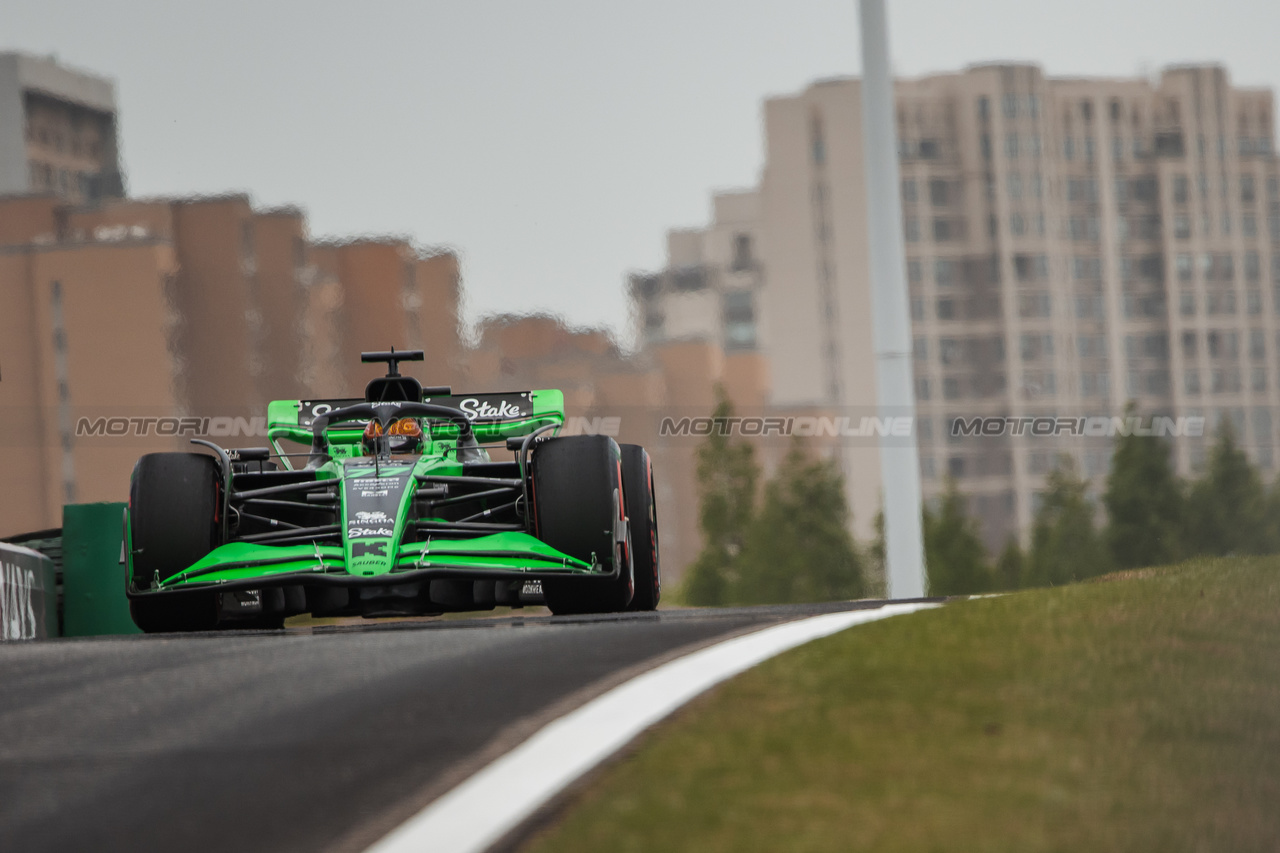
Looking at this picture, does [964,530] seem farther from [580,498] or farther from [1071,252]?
[580,498]

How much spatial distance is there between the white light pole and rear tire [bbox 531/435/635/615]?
17.4ft

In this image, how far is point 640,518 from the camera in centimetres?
971

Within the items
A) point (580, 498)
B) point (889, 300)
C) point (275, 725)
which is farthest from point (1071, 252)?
point (275, 725)

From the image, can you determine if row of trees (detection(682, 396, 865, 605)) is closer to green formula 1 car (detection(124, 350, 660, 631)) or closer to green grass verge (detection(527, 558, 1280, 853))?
green formula 1 car (detection(124, 350, 660, 631))

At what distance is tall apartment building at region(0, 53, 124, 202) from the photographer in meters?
64.2

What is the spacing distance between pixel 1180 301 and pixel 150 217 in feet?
233

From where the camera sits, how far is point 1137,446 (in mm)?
68188

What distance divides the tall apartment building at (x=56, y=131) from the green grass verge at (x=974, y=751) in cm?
6246

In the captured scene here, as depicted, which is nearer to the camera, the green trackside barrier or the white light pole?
the green trackside barrier

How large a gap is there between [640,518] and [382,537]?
1708 mm

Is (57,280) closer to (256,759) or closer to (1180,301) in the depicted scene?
(256,759)

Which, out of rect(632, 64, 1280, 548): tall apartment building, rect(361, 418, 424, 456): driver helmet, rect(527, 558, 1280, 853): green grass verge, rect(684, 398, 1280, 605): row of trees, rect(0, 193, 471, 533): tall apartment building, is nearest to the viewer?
rect(527, 558, 1280, 853): green grass verge

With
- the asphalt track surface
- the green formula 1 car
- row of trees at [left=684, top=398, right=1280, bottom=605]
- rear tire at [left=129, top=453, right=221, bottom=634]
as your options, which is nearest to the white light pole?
the green formula 1 car

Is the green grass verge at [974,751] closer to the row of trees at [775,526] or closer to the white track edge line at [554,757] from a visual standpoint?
the white track edge line at [554,757]
